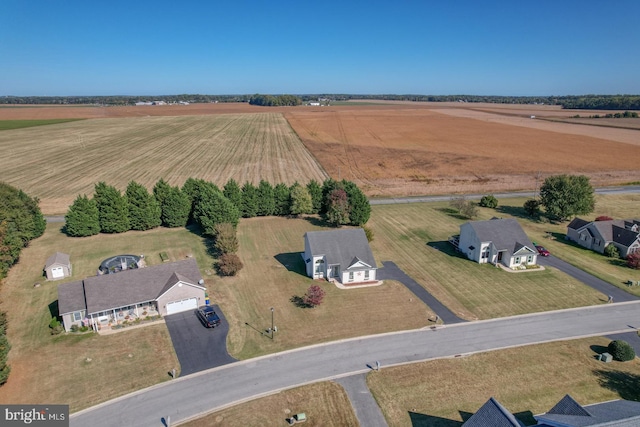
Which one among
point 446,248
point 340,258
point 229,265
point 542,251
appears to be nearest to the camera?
point 340,258

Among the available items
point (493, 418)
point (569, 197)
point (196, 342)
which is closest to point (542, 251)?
point (569, 197)

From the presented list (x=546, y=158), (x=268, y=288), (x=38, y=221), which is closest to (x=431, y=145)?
(x=546, y=158)

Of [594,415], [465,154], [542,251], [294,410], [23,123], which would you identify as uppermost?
[23,123]

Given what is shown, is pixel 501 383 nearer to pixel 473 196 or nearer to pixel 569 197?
pixel 569 197

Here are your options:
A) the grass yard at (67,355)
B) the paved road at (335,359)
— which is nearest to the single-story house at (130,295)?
the grass yard at (67,355)

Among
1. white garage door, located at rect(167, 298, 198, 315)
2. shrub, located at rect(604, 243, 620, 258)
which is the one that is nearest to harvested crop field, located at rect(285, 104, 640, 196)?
shrub, located at rect(604, 243, 620, 258)

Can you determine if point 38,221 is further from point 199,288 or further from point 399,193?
point 399,193
